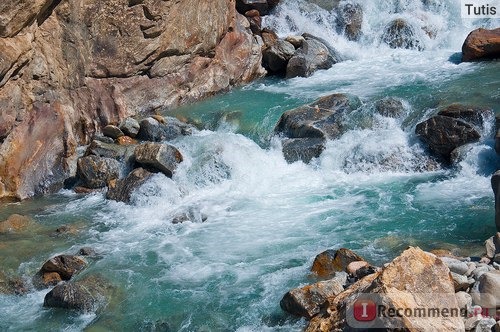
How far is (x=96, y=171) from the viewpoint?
12.9 m

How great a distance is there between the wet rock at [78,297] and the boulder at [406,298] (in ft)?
10.5

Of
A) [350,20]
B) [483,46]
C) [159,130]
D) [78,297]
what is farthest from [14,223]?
[350,20]

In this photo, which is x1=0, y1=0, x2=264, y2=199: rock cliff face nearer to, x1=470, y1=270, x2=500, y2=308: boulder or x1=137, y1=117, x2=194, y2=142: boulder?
x1=137, y1=117, x2=194, y2=142: boulder

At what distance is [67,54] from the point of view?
14.3 m

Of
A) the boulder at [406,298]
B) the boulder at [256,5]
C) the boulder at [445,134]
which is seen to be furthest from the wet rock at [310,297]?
the boulder at [256,5]

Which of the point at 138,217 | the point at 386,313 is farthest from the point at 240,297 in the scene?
the point at 138,217

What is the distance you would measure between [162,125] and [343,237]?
19.5 feet

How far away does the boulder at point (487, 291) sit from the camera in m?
6.27

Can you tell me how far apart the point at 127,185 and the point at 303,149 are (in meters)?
3.49

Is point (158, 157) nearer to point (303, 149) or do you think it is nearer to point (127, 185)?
point (127, 185)

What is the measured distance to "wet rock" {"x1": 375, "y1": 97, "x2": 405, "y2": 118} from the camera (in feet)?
44.5

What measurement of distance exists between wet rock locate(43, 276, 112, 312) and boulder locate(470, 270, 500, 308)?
4.63 metres

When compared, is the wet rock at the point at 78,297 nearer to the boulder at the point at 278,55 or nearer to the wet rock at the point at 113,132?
the wet rock at the point at 113,132

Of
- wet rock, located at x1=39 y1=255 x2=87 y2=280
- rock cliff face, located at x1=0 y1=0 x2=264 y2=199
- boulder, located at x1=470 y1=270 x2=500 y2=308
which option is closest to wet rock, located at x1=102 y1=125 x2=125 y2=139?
rock cliff face, located at x1=0 y1=0 x2=264 y2=199
